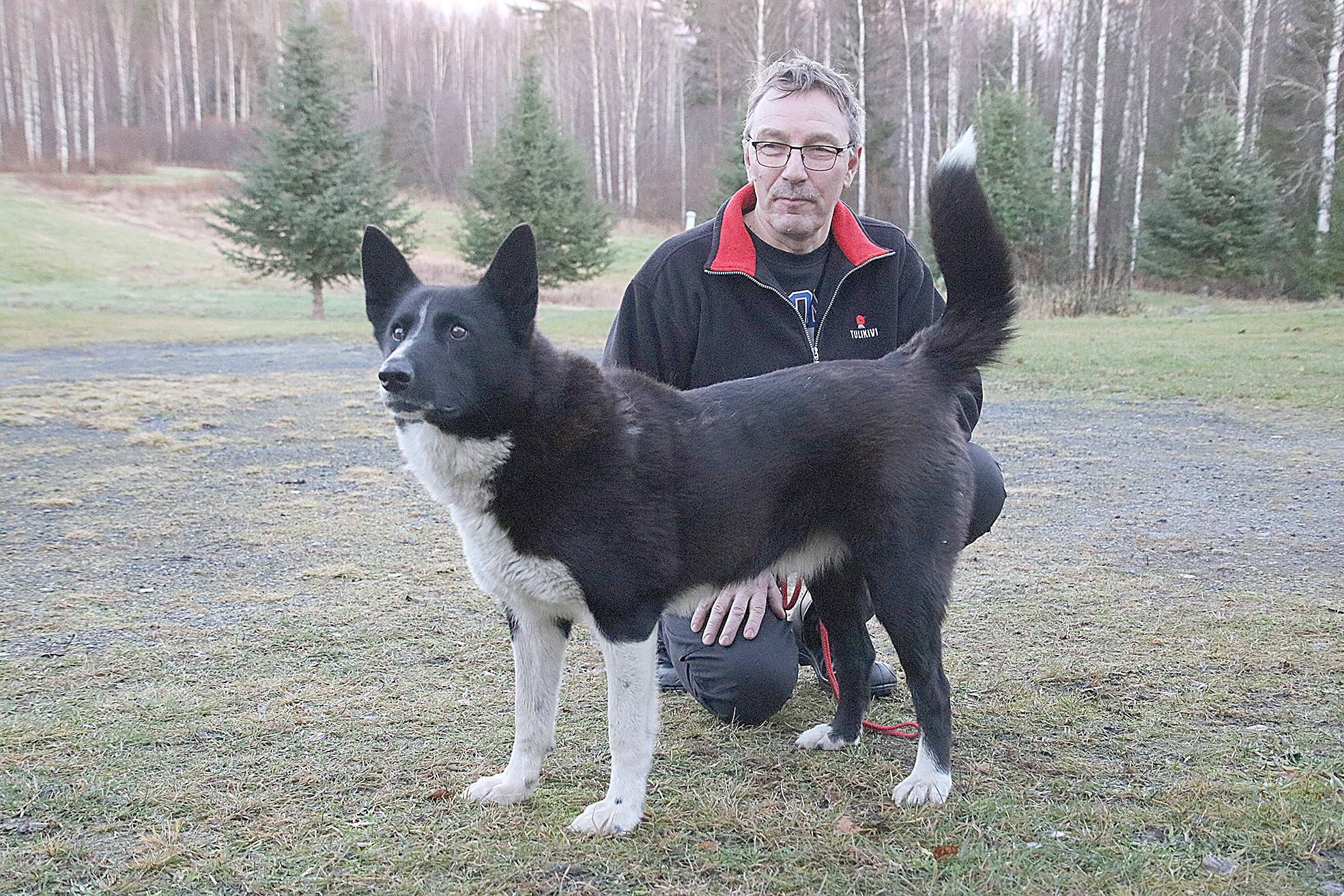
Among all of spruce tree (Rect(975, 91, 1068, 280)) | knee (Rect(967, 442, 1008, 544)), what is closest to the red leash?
knee (Rect(967, 442, 1008, 544))

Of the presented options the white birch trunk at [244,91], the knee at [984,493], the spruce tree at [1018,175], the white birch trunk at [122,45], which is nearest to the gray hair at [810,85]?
the knee at [984,493]

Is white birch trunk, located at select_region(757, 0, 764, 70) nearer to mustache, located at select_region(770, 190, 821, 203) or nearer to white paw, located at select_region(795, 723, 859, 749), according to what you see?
mustache, located at select_region(770, 190, 821, 203)

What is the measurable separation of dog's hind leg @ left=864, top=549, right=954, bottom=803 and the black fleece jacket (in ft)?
3.24

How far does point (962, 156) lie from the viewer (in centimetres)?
287

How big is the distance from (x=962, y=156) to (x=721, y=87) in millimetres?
41544

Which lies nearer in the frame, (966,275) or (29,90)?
(966,275)

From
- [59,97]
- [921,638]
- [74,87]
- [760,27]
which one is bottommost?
[921,638]

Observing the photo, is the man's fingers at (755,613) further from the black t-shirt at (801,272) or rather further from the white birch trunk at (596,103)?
the white birch trunk at (596,103)

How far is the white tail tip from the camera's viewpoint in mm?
2834

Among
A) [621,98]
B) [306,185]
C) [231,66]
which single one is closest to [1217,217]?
[306,185]

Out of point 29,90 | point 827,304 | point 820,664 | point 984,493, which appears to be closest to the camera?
point 984,493

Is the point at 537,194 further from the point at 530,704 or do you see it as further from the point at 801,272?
the point at 530,704

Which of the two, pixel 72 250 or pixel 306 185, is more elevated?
pixel 306 185

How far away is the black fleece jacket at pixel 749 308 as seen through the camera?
341 cm
